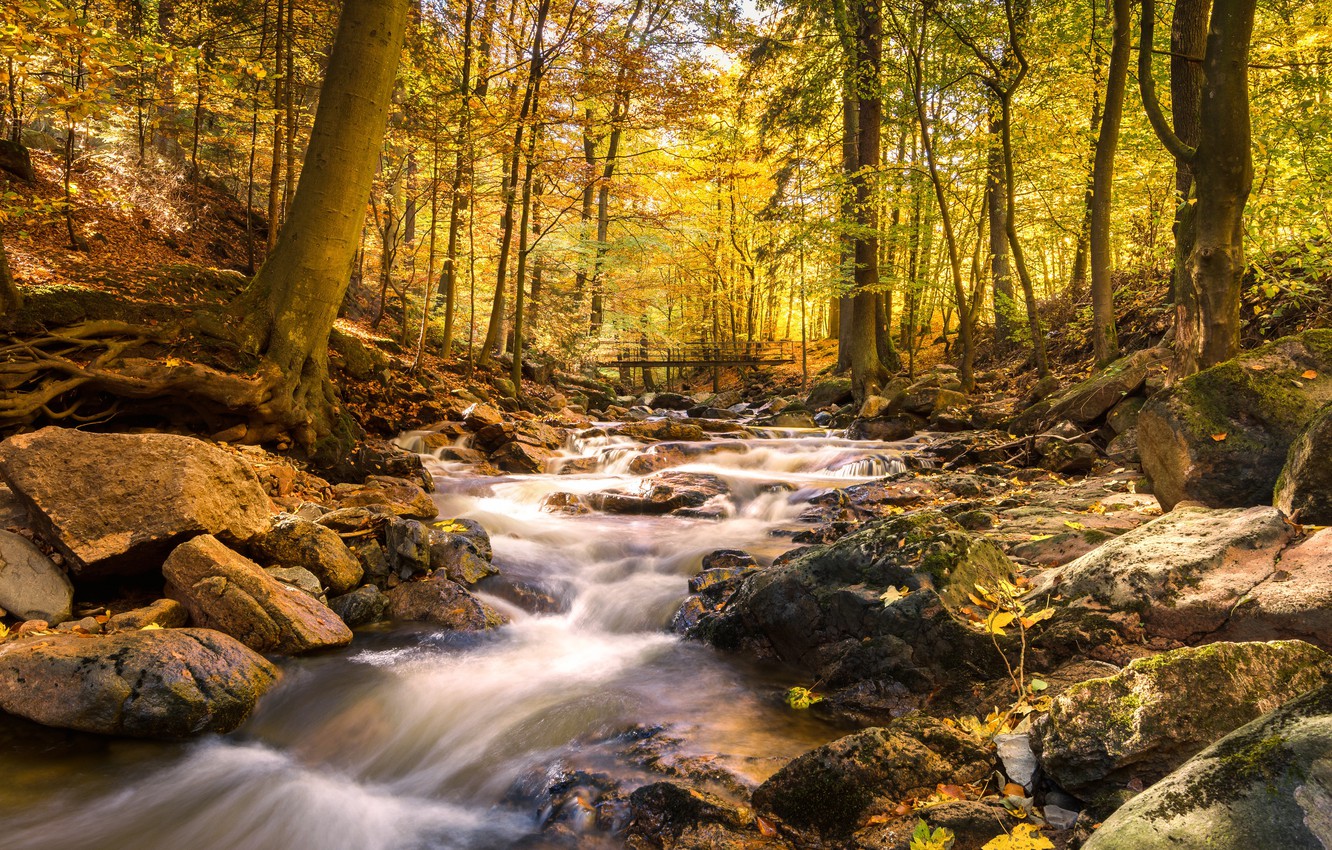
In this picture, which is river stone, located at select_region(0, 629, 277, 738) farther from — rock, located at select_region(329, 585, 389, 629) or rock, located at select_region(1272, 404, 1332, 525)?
rock, located at select_region(1272, 404, 1332, 525)

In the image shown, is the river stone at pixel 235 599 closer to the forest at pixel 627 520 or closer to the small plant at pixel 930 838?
the forest at pixel 627 520

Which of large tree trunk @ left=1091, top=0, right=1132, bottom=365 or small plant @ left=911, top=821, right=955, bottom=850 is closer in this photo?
small plant @ left=911, top=821, right=955, bottom=850

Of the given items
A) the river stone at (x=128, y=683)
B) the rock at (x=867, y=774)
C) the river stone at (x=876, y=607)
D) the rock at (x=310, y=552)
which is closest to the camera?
the rock at (x=867, y=774)

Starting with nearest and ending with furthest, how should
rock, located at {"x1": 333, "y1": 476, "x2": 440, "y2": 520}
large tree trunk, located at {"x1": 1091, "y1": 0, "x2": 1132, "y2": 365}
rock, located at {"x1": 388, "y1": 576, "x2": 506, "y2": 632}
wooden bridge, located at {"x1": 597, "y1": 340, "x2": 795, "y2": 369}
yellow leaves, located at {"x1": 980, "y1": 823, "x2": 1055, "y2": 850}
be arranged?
yellow leaves, located at {"x1": 980, "y1": 823, "x2": 1055, "y2": 850}
rock, located at {"x1": 388, "y1": 576, "x2": 506, "y2": 632}
rock, located at {"x1": 333, "y1": 476, "x2": 440, "y2": 520}
large tree trunk, located at {"x1": 1091, "y1": 0, "x2": 1132, "y2": 365}
wooden bridge, located at {"x1": 597, "y1": 340, "x2": 795, "y2": 369}

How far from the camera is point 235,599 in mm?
4367

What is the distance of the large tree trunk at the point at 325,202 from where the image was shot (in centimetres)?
709

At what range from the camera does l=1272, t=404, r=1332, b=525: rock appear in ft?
10.4

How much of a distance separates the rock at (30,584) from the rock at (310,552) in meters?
1.11

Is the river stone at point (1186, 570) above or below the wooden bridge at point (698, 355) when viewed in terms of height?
below

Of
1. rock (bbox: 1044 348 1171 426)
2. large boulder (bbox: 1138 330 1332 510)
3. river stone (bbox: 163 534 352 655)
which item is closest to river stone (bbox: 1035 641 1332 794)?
large boulder (bbox: 1138 330 1332 510)

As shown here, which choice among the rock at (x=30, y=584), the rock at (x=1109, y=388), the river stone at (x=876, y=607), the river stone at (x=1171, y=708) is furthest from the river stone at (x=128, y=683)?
the rock at (x=1109, y=388)

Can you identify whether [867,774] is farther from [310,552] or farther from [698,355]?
[698,355]

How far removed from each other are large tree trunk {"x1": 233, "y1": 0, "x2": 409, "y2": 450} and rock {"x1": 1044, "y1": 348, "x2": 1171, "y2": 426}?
886cm

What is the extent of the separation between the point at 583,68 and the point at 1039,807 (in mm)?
13733
